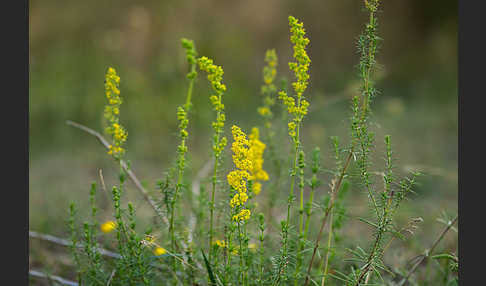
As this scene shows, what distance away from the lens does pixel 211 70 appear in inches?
44.8

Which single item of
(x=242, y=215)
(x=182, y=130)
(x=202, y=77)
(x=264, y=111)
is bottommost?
(x=242, y=215)

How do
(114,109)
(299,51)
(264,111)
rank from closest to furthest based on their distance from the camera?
(299,51)
(114,109)
(264,111)

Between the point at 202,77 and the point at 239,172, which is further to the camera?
the point at 202,77

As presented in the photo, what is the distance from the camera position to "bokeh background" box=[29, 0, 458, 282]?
3879 millimetres

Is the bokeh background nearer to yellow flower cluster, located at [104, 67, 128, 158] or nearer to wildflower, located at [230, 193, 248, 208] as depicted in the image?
yellow flower cluster, located at [104, 67, 128, 158]

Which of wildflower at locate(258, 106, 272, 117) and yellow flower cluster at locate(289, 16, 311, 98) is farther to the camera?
wildflower at locate(258, 106, 272, 117)

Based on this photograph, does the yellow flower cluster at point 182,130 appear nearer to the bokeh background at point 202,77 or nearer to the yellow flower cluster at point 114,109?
the yellow flower cluster at point 114,109

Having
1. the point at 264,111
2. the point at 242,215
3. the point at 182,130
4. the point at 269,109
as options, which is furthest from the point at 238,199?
the point at 269,109

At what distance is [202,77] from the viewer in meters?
4.33

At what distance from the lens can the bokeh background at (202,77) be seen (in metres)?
3.88

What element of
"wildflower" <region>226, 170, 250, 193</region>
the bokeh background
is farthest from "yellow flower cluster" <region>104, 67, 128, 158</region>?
the bokeh background

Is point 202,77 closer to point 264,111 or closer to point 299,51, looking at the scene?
point 264,111

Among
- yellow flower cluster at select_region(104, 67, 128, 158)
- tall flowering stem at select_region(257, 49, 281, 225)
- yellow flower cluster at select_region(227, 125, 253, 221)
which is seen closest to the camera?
yellow flower cluster at select_region(227, 125, 253, 221)

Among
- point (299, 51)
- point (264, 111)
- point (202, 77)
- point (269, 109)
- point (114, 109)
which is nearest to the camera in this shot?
point (299, 51)
